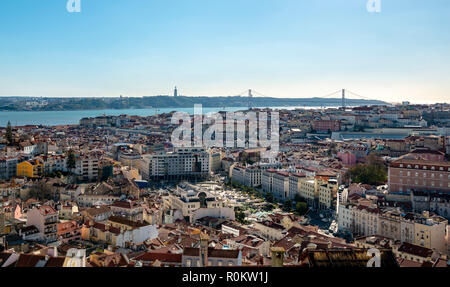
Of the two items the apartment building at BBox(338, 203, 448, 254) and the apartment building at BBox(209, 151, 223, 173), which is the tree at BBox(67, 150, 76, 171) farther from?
the apartment building at BBox(338, 203, 448, 254)

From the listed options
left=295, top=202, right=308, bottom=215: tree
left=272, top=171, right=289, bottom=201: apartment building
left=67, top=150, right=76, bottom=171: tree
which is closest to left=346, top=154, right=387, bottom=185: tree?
left=272, top=171, right=289, bottom=201: apartment building

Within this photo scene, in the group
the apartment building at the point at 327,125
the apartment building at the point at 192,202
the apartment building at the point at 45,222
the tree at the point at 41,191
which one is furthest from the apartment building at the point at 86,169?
A: the apartment building at the point at 327,125

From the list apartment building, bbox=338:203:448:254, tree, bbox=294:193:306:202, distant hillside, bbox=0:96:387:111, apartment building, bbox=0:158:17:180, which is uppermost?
distant hillside, bbox=0:96:387:111

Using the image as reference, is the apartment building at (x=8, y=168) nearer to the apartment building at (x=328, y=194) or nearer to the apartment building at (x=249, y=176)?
the apartment building at (x=249, y=176)

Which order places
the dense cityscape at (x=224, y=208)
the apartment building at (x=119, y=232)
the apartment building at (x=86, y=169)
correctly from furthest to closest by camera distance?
the apartment building at (x=86, y=169) → the apartment building at (x=119, y=232) → the dense cityscape at (x=224, y=208)

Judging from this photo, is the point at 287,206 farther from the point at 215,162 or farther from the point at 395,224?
the point at 215,162
